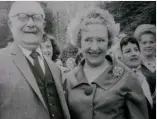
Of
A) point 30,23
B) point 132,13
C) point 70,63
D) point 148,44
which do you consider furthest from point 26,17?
point 148,44

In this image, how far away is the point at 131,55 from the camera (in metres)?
3.23

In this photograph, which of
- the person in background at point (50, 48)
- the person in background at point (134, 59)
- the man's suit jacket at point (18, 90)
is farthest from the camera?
the person in background at point (134, 59)

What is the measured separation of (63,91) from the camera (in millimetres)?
3029

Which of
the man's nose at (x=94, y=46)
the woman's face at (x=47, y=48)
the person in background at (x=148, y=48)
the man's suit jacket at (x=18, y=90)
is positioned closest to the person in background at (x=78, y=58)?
the man's nose at (x=94, y=46)

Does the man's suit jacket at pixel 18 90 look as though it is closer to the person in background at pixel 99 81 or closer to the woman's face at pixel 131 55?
the person in background at pixel 99 81

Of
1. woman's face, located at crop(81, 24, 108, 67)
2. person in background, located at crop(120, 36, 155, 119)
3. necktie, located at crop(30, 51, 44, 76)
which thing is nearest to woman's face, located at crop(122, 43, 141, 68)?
person in background, located at crop(120, 36, 155, 119)

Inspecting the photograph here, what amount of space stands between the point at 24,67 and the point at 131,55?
104 cm

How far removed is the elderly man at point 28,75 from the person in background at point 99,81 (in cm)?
16

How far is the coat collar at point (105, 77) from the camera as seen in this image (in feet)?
10.0

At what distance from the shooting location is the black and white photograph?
9.42ft

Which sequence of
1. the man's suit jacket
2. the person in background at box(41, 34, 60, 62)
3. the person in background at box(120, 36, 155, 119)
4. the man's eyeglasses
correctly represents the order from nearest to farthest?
the man's suit jacket
the man's eyeglasses
the person in background at box(41, 34, 60, 62)
the person in background at box(120, 36, 155, 119)

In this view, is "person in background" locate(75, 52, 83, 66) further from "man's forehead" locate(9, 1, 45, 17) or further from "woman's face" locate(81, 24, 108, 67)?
"man's forehead" locate(9, 1, 45, 17)

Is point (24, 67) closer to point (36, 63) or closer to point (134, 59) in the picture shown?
point (36, 63)

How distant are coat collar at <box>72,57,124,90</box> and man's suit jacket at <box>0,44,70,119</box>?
1.31 feet
